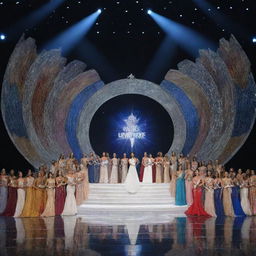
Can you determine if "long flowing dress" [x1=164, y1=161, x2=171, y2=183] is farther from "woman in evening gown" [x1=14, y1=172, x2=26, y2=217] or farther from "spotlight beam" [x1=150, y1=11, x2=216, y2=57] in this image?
"woman in evening gown" [x1=14, y1=172, x2=26, y2=217]

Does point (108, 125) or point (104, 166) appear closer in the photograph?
point (104, 166)

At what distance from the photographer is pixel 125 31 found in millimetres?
22125

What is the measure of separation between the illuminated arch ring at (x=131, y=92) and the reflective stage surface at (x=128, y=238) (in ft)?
43.0

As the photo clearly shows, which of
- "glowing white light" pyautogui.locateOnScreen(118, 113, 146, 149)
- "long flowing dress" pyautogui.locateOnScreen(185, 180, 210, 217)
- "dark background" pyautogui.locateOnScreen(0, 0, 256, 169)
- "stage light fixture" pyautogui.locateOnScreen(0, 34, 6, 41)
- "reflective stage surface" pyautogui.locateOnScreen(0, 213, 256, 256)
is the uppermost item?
"dark background" pyautogui.locateOnScreen(0, 0, 256, 169)

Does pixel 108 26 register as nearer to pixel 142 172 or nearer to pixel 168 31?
pixel 168 31

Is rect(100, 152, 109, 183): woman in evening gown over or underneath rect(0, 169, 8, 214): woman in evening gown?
over

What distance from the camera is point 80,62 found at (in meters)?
22.9

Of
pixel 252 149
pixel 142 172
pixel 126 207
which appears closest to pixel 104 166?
pixel 142 172

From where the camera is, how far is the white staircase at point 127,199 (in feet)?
49.0

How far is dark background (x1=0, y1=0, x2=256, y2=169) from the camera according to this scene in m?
18.3

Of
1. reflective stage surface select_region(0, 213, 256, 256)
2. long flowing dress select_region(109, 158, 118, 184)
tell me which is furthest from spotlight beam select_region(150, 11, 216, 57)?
reflective stage surface select_region(0, 213, 256, 256)

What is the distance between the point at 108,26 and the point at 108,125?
6.01 m

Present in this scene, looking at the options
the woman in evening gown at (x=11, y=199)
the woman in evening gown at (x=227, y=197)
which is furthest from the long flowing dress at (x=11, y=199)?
the woman in evening gown at (x=227, y=197)

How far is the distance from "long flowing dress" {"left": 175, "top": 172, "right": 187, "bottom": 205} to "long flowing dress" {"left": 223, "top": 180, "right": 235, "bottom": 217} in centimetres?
200
